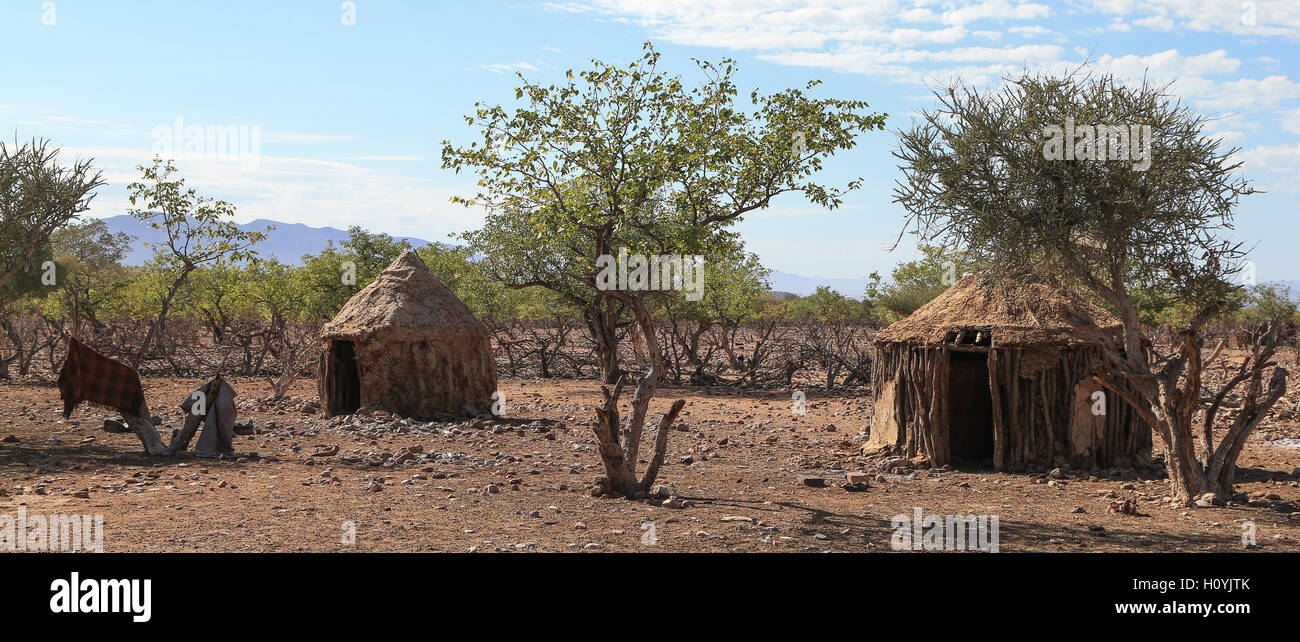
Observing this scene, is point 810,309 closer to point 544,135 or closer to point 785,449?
point 785,449

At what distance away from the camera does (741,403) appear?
1998 cm

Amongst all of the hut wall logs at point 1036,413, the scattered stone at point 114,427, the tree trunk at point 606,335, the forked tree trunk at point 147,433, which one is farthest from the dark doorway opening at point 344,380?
the hut wall logs at point 1036,413

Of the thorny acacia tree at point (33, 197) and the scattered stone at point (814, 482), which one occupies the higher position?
the thorny acacia tree at point (33, 197)

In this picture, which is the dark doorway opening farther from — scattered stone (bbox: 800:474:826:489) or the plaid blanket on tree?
scattered stone (bbox: 800:474:826:489)

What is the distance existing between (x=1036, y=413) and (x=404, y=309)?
946 cm

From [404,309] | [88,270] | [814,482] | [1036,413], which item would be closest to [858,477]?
[814,482]

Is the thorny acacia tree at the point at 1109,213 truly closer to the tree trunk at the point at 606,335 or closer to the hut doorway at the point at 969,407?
the hut doorway at the point at 969,407

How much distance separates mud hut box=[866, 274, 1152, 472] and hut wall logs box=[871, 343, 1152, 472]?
0.01m

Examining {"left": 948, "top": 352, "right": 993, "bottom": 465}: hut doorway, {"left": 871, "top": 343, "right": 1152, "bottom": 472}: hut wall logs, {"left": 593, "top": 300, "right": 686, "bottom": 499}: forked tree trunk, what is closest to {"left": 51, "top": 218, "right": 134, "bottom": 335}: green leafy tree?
{"left": 593, "top": 300, "right": 686, "bottom": 499}: forked tree trunk

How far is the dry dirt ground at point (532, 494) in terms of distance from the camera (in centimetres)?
731

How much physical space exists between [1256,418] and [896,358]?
4237 mm

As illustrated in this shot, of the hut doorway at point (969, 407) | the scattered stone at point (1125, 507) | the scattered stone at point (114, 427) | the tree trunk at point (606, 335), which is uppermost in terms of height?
the tree trunk at point (606, 335)

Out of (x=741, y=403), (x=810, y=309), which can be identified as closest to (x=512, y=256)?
(x=741, y=403)

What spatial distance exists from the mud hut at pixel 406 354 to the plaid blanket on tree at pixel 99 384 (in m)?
3.96
